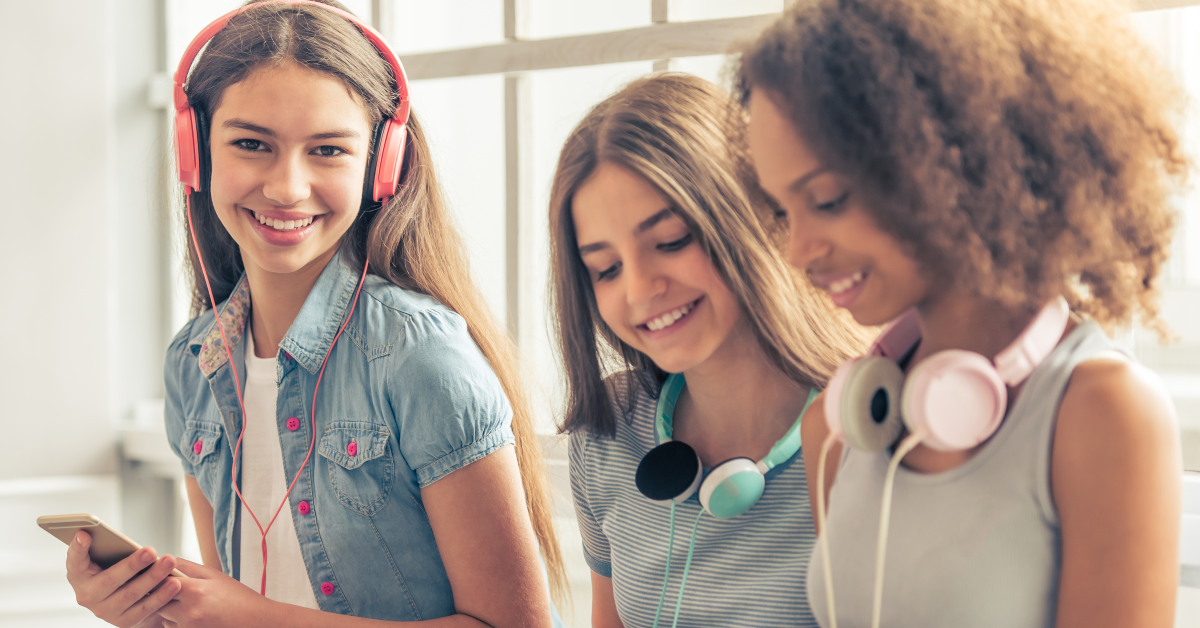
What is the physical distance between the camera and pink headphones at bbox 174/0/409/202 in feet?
4.20

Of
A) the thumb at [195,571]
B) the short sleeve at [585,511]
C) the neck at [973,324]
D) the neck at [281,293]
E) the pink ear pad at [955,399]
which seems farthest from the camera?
the neck at [281,293]

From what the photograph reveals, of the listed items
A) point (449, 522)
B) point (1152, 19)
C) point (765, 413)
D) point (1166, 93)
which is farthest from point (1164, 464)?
point (1152, 19)

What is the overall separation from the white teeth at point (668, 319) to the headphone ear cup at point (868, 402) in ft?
1.02

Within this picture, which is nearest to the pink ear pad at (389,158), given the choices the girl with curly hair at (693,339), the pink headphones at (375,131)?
the pink headphones at (375,131)

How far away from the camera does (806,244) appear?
723mm

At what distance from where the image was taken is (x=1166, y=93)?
0.70 m

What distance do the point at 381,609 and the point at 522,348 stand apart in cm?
86

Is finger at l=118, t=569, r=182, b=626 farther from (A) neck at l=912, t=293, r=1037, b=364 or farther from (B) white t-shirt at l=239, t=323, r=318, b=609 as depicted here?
(A) neck at l=912, t=293, r=1037, b=364

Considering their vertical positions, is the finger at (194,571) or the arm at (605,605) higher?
the finger at (194,571)

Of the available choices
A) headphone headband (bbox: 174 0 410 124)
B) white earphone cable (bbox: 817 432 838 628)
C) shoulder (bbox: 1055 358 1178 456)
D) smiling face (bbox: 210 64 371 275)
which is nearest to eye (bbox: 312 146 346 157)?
smiling face (bbox: 210 64 371 275)

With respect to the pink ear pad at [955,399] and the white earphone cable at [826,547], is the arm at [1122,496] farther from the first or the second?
the white earphone cable at [826,547]

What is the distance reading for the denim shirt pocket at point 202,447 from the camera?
4.62ft

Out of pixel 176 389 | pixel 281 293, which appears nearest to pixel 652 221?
pixel 281 293

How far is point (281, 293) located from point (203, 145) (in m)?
0.26
